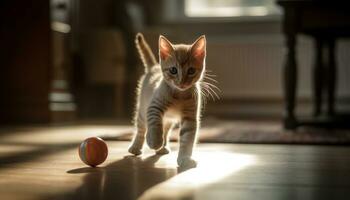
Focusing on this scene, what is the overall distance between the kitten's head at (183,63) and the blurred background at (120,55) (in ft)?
7.32

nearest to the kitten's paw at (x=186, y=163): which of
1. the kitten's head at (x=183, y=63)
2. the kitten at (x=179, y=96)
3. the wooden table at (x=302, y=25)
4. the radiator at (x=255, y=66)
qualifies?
the kitten at (x=179, y=96)

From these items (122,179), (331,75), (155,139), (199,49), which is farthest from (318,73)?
(122,179)

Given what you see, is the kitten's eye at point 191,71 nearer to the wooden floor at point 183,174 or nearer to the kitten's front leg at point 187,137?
the kitten's front leg at point 187,137

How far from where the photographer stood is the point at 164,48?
5.67ft

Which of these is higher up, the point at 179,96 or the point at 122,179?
the point at 179,96

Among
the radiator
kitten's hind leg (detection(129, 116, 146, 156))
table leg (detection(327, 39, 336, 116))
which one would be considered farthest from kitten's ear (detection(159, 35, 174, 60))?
the radiator

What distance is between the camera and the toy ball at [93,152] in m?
1.62

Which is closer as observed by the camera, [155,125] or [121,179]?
[121,179]

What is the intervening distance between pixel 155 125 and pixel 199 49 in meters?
0.26

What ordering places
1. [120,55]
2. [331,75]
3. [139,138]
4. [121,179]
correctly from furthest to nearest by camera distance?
1. [120,55]
2. [331,75]
3. [139,138]
4. [121,179]

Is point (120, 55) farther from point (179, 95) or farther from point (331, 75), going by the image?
point (179, 95)

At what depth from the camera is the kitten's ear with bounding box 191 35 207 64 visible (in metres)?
1.70

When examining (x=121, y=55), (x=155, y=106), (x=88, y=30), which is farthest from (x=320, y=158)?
(x=88, y=30)

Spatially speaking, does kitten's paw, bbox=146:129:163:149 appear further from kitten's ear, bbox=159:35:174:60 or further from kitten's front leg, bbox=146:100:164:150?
kitten's ear, bbox=159:35:174:60
